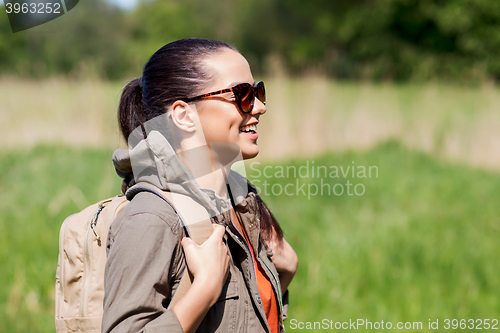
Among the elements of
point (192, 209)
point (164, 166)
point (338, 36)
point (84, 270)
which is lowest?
point (338, 36)

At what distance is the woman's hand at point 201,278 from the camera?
3.46 ft

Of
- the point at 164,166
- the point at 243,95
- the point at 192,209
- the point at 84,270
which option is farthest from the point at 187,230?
the point at 243,95

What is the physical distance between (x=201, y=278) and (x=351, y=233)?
3.43 metres

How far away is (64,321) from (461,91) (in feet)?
33.4

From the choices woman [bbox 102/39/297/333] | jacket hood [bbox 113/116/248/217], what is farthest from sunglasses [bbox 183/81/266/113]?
jacket hood [bbox 113/116/248/217]

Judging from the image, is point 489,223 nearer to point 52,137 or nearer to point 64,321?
point 64,321

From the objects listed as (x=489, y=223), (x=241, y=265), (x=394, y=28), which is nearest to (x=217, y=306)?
(x=241, y=265)

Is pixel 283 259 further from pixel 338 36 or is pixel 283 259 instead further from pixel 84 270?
pixel 338 36

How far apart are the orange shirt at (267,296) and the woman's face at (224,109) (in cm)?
36

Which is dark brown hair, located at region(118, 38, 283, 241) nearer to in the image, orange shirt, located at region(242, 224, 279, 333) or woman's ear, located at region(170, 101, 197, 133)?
woman's ear, located at region(170, 101, 197, 133)

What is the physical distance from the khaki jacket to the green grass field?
2.12m

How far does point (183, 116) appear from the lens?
1.34 m

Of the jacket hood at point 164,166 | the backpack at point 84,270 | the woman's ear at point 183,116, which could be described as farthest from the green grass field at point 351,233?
the woman's ear at point 183,116

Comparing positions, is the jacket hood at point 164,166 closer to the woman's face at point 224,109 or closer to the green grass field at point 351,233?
the woman's face at point 224,109
